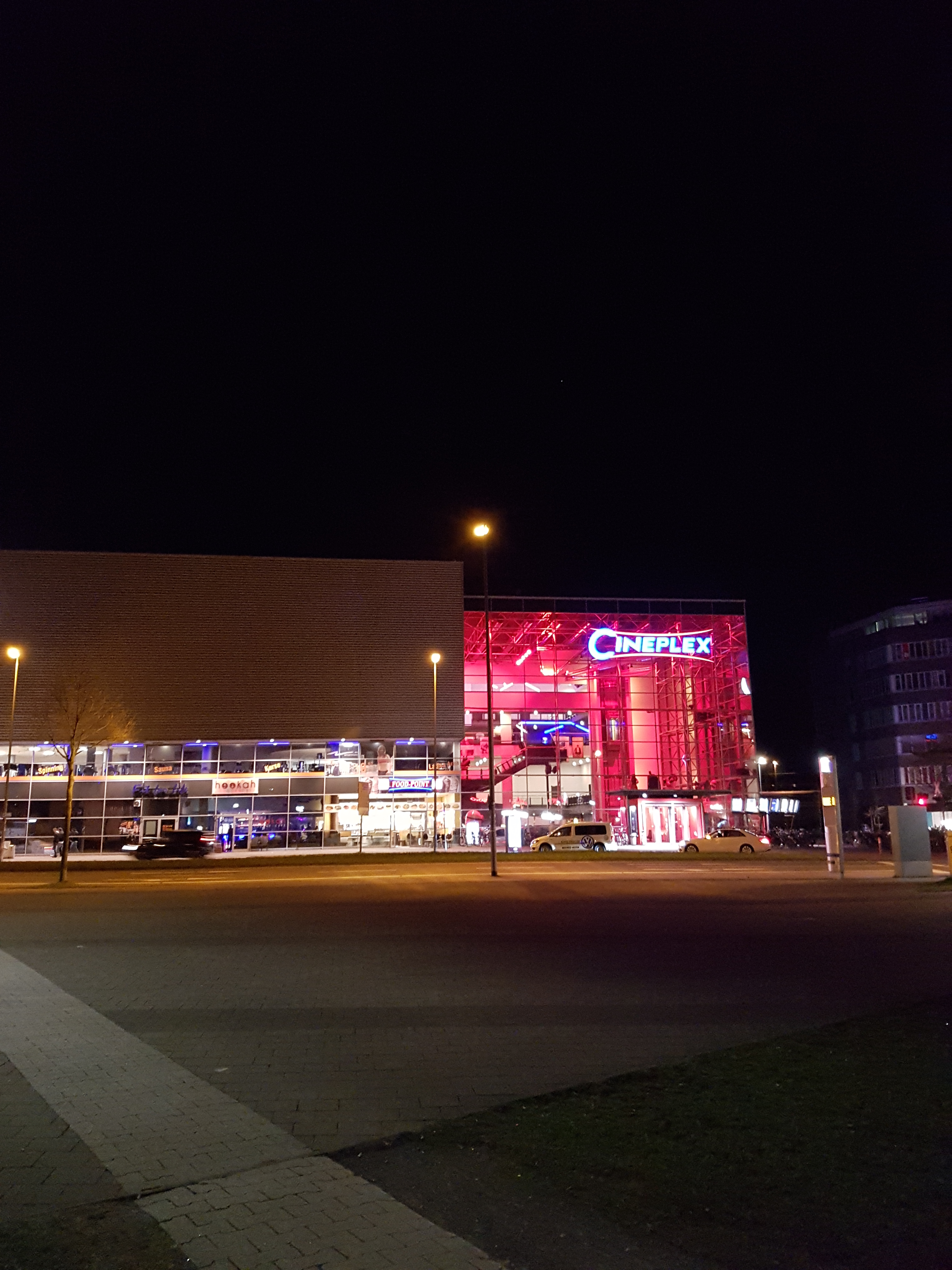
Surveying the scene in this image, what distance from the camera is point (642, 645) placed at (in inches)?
2114

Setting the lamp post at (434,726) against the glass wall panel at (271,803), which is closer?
the lamp post at (434,726)

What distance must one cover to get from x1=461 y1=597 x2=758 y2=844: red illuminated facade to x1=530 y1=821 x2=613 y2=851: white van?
37.2 ft

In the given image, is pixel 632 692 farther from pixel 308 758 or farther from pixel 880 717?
pixel 880 717

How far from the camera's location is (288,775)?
47.4 m

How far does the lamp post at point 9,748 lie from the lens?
37031 millimetres

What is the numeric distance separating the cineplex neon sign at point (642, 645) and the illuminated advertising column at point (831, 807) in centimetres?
2430

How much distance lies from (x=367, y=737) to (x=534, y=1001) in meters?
39.2

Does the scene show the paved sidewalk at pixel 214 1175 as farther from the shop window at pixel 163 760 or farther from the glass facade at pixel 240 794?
the shop window at pixel 163 760

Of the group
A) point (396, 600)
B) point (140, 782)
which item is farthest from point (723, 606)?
point (140, 782)

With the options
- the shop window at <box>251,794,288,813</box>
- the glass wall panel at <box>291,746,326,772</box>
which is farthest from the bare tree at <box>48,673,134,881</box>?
the glass wall panel at <box>291,746,326,772</box>

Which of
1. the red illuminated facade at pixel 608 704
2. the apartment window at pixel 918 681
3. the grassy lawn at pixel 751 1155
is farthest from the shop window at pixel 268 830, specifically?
the apartment window at pixel 918 681

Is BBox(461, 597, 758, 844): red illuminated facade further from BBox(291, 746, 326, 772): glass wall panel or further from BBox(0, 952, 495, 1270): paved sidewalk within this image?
BBox(0, 952, 495, 1270): paved sidewalk

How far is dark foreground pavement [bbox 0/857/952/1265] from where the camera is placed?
6566 mm

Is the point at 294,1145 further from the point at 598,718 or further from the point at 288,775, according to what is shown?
the point at 598,718
